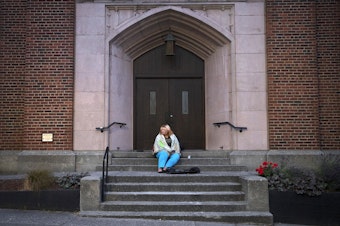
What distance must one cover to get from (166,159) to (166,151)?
0.21 meters

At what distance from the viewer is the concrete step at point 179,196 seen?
298 inches

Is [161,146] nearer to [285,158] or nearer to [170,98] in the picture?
[170,98]

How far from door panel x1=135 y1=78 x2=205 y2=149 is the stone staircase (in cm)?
205

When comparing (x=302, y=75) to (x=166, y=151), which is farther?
(x=302, y=75)

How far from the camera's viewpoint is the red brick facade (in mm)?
9477

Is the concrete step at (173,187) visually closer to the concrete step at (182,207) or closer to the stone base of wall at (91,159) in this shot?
the concrete step at (182,207)

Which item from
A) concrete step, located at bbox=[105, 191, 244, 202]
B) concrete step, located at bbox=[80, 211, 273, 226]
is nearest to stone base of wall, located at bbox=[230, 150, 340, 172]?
concrete step, located at bbox=[105, 191, 244, 202]

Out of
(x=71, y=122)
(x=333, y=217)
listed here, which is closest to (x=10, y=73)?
(x=71, y=122)

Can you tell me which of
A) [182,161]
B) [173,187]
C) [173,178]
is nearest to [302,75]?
[182,161]

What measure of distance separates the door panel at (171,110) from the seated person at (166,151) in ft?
6.04

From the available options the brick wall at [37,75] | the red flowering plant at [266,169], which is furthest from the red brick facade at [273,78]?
the red flowering plant at [266,169]

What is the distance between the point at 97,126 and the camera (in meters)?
9.62

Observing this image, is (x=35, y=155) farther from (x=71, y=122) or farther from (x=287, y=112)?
(x=287, y=112)

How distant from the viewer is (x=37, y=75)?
9578 millimetres
